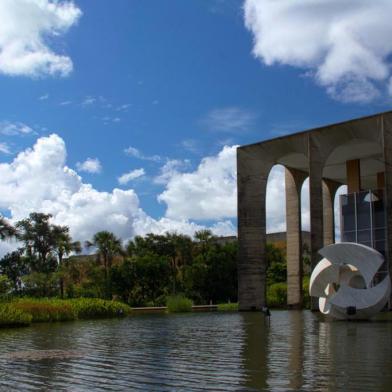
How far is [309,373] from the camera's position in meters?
8.34

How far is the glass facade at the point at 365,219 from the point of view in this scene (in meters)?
37.7

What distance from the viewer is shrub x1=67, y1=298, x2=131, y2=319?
28.8m

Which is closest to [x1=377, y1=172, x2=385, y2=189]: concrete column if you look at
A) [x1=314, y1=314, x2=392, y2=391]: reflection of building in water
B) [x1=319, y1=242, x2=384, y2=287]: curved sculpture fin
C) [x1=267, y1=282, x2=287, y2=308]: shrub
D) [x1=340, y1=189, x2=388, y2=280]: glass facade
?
[x1=340, y1=189, x2=388, y2=280]: glass facade

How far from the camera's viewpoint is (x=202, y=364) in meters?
9.66

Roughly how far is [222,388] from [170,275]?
5028 cm

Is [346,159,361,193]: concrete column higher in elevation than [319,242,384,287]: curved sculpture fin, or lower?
higher

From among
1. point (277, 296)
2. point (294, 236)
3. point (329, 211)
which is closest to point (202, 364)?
point (294, 236)

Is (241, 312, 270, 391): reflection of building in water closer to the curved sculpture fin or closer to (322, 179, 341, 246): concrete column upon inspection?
the curved sculpture fin

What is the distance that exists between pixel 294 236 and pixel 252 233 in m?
4.18

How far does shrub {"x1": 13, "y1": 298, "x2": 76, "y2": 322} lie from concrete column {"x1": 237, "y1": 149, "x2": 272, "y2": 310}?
17.3 meters

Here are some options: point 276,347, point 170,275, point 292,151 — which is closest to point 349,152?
point 292,151

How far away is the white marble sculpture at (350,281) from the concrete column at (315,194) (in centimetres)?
1473

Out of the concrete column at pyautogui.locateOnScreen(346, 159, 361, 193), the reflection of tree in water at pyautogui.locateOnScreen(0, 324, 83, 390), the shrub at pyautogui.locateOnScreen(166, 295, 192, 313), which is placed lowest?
the shrub at pyautogui.locateOnScreen(166, 295, 192, 313)

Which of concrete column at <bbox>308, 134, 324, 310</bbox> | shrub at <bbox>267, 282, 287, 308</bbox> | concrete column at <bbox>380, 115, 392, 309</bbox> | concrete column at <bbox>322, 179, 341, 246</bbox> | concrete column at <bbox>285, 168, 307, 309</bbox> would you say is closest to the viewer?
concrete column at <bbox>380, 115, 392, 309</bbox>
